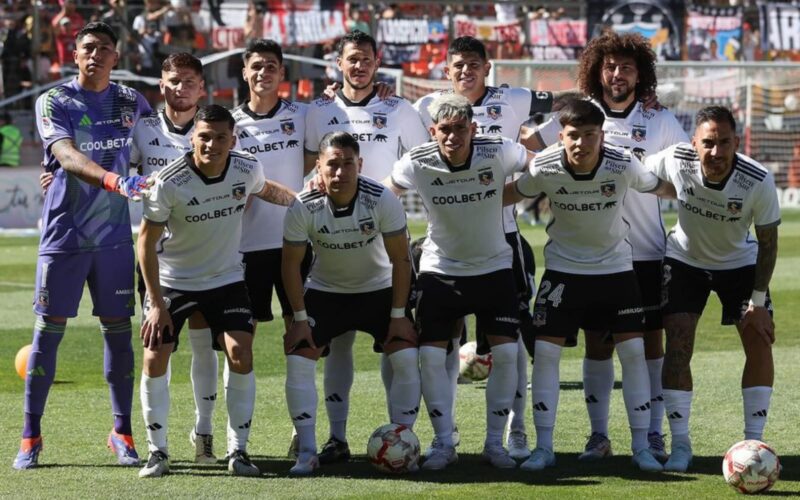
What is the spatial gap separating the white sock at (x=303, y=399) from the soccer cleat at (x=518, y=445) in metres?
1.20

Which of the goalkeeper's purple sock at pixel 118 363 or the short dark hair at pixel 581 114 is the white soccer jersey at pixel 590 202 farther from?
the goalkeeper's purple sock at pixel 118 363

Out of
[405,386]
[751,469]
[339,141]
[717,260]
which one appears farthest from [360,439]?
[751,469]

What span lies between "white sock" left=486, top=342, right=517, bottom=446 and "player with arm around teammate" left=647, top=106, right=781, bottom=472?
0.86 metres

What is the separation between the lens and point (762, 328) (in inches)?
280

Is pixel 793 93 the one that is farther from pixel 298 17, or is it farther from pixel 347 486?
pixel 347 486

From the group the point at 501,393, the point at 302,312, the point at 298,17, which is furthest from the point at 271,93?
the point at 298,17

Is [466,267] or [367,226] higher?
[367,226]

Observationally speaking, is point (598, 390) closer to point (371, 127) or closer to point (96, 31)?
point (371, 127)

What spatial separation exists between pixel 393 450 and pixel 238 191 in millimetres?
1622

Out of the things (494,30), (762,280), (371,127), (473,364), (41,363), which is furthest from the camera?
(494,30)

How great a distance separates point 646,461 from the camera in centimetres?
713

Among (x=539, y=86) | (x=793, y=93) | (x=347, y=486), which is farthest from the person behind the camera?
(x=793, y=93)

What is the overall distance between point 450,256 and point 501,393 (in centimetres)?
81

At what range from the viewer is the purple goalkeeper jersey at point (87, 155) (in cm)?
746
